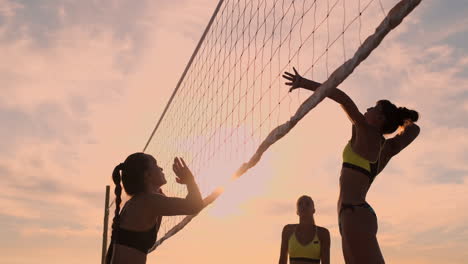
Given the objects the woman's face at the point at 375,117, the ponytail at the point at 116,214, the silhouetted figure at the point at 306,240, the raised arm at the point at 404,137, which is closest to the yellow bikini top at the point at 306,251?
the silhouetted figure at the point at 306,240

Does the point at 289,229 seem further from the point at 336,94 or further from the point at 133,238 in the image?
the point at 133,238

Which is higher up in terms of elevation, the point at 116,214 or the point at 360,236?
the point at 116,214

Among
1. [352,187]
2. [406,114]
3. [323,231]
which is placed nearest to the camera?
[352,187]

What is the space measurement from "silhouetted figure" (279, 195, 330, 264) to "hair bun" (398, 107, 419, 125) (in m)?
2.44

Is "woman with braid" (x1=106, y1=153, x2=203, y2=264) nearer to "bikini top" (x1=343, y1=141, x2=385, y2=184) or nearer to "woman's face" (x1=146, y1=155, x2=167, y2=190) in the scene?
"woman's face" (x1=146, y1=155, x2=167, y2=190)

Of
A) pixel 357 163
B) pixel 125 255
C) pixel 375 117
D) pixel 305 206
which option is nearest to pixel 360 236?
pixel 357 163

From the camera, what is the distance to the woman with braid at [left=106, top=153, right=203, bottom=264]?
4.11m

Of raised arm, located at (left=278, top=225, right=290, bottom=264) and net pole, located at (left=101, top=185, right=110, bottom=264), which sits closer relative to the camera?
raised arm, located at (left=278, top=225, right=290, bottom=264)

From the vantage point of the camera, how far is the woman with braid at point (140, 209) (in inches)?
162

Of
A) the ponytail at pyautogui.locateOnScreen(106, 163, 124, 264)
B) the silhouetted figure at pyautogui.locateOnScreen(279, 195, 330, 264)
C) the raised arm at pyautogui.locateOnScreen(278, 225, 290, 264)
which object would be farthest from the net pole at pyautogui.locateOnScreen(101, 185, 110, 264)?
the ponytail at pyautogui.locateOnScreen(106, 163, 124, 264)

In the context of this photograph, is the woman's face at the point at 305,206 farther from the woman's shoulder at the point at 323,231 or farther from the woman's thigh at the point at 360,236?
the woman's thigh at the point at 360,236

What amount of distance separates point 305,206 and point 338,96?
9.39 feet

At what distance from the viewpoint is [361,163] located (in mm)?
4559

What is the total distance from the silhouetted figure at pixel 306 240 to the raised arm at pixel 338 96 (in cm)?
268
